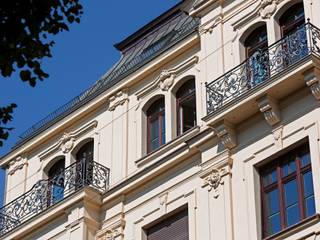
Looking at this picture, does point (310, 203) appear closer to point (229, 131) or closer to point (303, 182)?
point (303, 182)

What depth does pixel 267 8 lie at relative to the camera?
30.3 m

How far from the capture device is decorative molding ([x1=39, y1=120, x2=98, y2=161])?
3394 centimetres

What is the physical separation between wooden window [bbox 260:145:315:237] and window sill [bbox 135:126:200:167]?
2.98 m

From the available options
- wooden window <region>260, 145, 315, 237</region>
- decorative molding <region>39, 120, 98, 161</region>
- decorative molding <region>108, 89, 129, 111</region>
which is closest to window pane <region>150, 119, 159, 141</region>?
decorative molding <region>108, 89, 129, 111</region>

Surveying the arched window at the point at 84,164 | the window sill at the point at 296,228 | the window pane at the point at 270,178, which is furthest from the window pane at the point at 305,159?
the arched window at the point at 84,164

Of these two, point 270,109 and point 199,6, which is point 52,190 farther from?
point 270,109

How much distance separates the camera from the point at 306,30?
92.4 ft

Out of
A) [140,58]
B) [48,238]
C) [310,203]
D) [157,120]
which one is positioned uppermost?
[140,58]

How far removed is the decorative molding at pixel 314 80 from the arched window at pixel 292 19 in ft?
7.00

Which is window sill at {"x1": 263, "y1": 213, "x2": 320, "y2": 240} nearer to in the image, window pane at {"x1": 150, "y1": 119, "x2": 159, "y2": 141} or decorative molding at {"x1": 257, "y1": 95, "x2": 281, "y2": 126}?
decorative molding at {"x1": 257, "y1": 95, "x2": 281, "y2": 126}

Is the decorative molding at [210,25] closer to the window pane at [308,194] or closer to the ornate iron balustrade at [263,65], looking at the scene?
the ornate iron balustrade at [263,65]

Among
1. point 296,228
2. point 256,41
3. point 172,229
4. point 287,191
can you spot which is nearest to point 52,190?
point 172,229

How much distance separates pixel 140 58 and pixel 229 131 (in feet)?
21.5

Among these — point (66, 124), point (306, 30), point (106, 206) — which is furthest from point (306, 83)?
point (66, 124)
